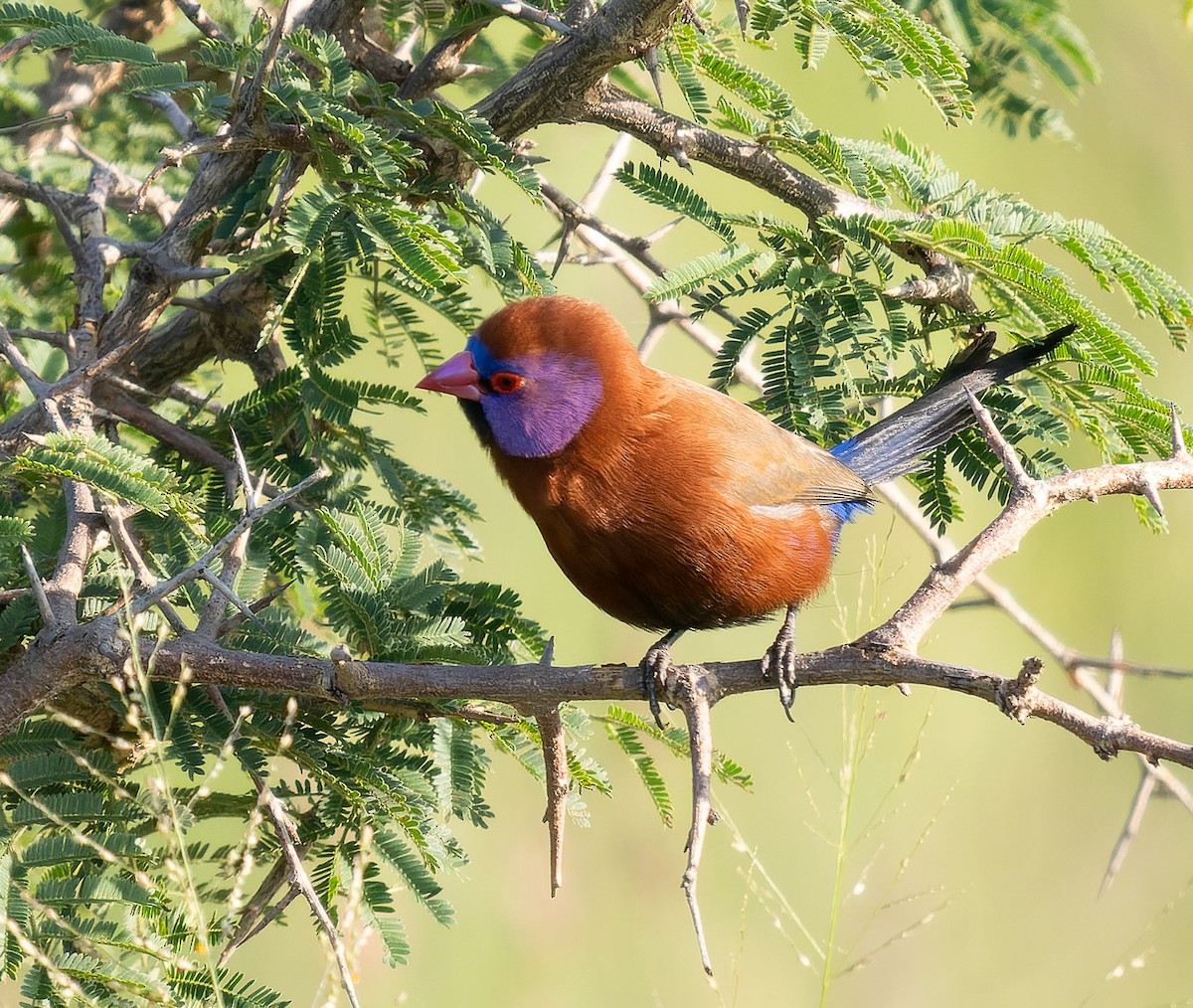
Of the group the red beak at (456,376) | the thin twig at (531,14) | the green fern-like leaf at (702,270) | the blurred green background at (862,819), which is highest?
the thin twig at (531,14)

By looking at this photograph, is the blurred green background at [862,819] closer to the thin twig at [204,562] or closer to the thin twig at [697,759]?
the thin twig at [697,759]

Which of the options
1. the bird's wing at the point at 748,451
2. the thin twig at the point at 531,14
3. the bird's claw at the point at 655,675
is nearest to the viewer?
the bird's claw at the point at 655,675

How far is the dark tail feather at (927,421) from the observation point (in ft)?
9.93

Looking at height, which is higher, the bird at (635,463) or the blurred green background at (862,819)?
the bird at (635,463)

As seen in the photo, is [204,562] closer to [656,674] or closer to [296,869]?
[296,869]

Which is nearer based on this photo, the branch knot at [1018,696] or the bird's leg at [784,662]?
the branch knot at [1018,696]

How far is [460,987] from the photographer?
14.8ft

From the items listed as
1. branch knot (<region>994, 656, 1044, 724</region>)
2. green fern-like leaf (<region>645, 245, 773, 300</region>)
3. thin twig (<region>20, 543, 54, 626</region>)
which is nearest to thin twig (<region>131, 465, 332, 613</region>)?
thin twig (<region>20, 543, 54, 626</region>)

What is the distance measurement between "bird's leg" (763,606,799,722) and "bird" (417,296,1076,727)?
0.01 m

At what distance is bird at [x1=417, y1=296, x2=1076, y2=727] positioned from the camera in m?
2.86

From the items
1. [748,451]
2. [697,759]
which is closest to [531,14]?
[748,451]

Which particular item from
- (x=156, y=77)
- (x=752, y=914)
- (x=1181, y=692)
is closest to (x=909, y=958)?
(x=752, y=914)

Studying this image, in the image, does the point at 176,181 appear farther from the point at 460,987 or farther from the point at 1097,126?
the point at 1097,126

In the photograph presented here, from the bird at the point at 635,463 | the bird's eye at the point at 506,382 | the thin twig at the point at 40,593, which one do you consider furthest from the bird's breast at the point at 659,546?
the thin twig at the point at 40,593
